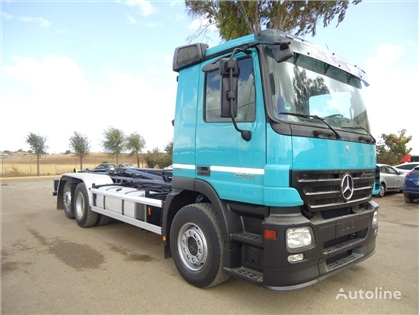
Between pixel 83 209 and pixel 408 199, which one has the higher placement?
pixel 83 209

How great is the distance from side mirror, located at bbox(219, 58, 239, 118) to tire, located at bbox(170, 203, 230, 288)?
128 centimetres

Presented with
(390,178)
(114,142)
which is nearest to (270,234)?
(390,178)

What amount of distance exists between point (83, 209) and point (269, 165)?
5.56m

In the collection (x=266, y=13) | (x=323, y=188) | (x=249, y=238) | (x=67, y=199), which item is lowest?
(x=67, y=199)

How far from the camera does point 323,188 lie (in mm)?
3160

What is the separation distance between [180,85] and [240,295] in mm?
2937

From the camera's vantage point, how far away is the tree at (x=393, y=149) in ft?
95.4

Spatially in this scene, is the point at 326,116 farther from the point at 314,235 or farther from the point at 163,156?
the point at 163,156

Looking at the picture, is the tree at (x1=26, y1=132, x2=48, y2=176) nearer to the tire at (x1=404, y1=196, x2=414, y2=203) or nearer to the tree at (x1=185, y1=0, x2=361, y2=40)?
the tree at (x1=185, y1=0, x2=361, y2=40)

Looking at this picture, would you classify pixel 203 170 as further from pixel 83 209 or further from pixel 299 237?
pixel 83 209

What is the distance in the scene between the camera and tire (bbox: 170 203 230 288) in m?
3.47

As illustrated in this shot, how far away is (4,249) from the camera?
17.8 ft

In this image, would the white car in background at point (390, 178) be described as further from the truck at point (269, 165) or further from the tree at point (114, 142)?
the tree at point (114, 142)

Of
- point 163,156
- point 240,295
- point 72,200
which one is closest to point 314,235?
point 240,295
